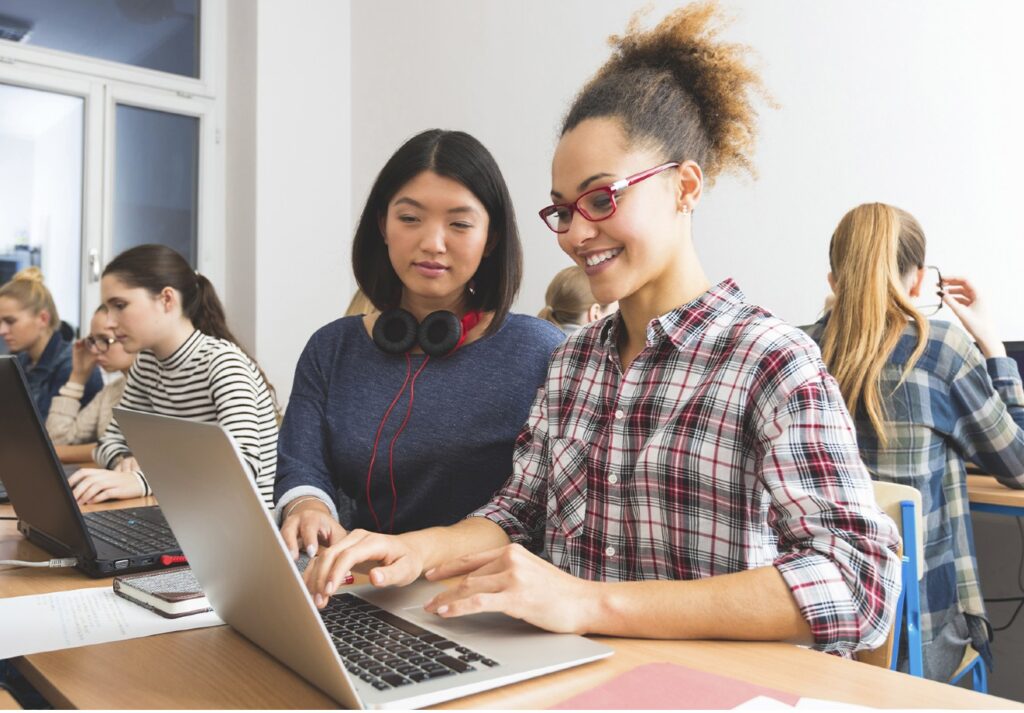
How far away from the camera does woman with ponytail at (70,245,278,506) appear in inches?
77.7

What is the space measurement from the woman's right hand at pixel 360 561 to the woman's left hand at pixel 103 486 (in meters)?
0.86

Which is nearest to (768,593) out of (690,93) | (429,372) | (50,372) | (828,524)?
(828,524)

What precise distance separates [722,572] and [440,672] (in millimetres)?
412

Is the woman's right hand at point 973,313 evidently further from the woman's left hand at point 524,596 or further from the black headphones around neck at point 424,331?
the woman's left hand at point 524,596

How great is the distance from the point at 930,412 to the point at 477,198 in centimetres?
118

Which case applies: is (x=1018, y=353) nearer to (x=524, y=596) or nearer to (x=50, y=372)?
(x=524, y=596)

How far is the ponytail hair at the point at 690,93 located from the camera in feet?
3.61

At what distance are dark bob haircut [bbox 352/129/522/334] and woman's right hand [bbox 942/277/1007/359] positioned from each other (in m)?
1.43

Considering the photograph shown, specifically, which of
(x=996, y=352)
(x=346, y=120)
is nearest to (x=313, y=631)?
(x=996, y=352)

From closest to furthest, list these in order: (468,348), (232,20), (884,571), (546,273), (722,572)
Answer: (884,571) → (722,572) → (468,348) → (546,273) → (232,20)

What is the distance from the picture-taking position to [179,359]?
86.0 inches

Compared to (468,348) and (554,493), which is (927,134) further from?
(554,493)

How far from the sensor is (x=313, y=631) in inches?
24.6

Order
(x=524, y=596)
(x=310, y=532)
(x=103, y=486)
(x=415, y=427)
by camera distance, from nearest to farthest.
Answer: (x=524, y=596), (x=310, y=532), (x=415, y=427), (x=103, y=486)
